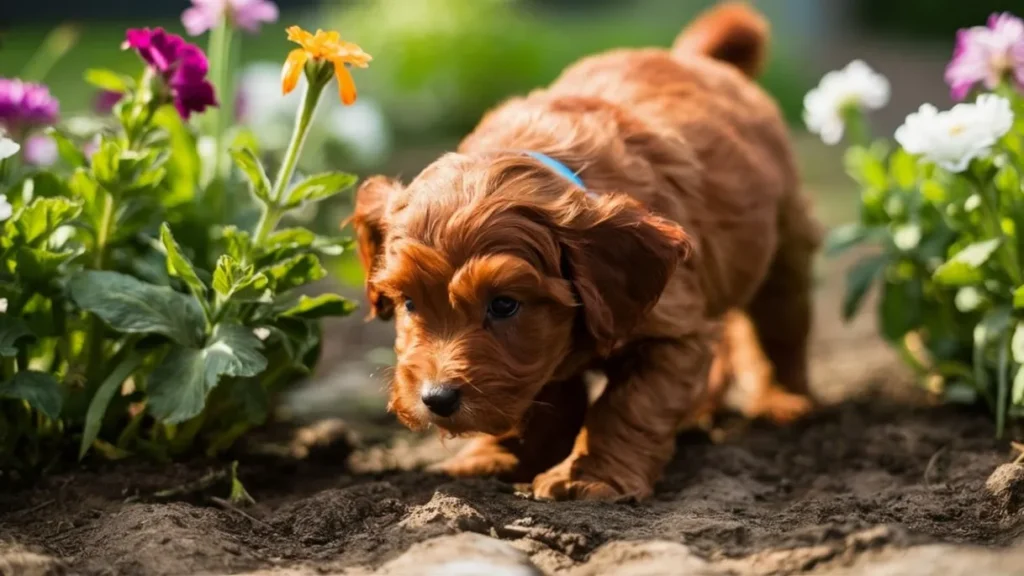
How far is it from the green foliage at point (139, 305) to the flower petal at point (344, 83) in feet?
0.97

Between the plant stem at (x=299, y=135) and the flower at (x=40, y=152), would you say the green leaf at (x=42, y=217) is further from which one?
the flower at (x=40, y=152)

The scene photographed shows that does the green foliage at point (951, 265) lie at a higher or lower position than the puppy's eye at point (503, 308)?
higher

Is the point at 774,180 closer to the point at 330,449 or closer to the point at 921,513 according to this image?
the point at 921,513

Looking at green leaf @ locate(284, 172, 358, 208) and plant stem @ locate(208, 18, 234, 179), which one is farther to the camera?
plant stem @ locate(208, 18, 234, 179)

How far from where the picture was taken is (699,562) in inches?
120

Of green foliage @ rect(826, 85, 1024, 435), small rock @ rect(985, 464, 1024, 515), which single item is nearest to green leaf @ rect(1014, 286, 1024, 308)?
green foliage @ rect(826, 85, 1024, 435)

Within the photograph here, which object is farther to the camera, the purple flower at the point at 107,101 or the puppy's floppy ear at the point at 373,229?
the purple flower at the point at 107,101

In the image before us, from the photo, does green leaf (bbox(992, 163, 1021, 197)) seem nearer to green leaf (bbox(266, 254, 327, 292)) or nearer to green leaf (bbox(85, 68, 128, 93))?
green leaf (bbox(266, 254, 327, 292))

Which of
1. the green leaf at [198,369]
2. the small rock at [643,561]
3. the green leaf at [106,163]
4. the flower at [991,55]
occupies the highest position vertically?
the flower at [991,55]

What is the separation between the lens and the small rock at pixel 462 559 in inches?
116

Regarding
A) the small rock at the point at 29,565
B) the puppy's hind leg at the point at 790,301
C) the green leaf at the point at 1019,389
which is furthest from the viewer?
the puppy's hind leg at the point at 790,301

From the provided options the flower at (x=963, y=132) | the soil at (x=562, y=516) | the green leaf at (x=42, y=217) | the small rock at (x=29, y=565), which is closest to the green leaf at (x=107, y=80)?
the green leaf at (x=42, y=217)

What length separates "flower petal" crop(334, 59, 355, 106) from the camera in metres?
3.86

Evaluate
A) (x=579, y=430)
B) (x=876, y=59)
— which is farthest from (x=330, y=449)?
(x=876, y=59)
